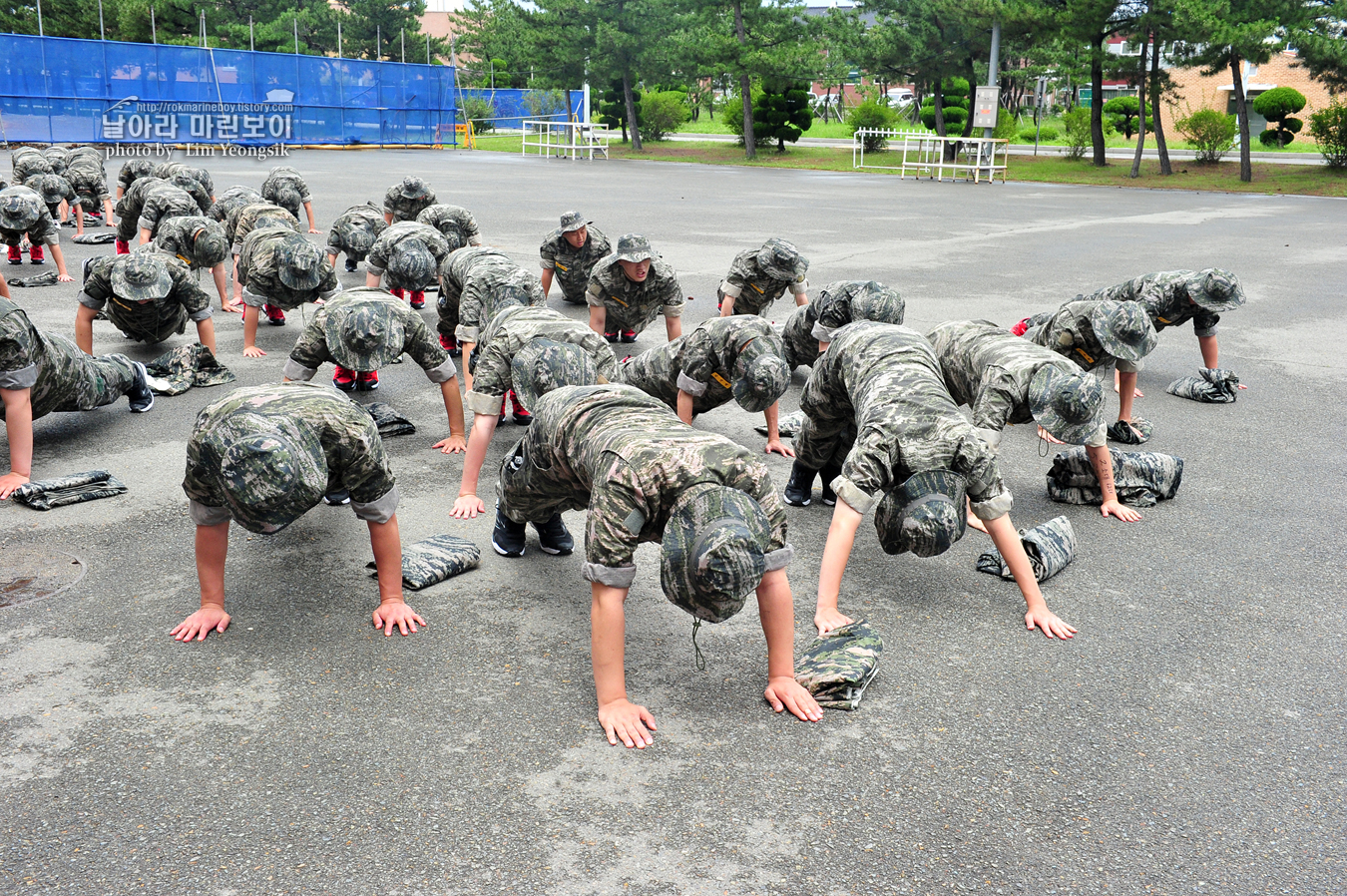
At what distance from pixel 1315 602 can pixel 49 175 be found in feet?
51.4

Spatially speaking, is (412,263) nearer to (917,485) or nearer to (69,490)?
(69,490)

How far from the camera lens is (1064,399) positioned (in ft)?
16.6

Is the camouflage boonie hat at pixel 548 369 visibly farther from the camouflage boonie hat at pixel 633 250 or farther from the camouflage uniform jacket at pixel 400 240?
the camouflage uniform jacket at pixel 400 240

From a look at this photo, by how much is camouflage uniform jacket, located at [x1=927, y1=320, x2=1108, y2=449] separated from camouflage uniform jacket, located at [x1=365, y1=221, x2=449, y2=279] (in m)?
5.03

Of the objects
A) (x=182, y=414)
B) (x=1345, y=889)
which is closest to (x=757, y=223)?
(x=182, y=414)

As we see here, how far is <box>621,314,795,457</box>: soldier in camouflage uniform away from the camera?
5.65 m

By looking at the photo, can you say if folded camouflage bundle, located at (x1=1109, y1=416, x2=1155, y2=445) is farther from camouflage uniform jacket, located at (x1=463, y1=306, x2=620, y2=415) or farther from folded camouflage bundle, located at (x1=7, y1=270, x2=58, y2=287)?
folded camouflage bundle, located at (x1=7, y1=270, x2=58, y2=287)

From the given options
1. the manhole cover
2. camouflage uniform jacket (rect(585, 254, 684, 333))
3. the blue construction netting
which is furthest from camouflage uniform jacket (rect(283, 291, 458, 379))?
the blue construction netting

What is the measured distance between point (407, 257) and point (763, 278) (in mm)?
3001

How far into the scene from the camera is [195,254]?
31.9ft

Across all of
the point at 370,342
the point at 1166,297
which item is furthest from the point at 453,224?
the point at 1166,297

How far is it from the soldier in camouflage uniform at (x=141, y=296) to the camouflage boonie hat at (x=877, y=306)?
195 inches

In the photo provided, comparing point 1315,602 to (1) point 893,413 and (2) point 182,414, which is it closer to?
(1) point 893,413

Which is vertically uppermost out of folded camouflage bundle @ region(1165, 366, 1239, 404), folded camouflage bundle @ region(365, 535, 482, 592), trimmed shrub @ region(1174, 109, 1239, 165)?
trimmed shrub @ region(1174, 109, 1239, 165)
